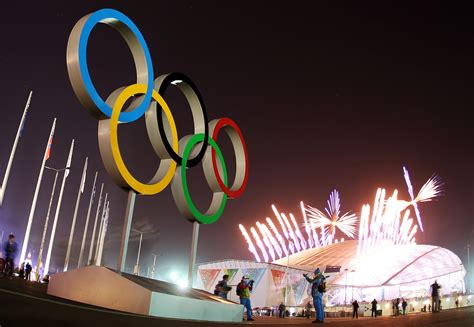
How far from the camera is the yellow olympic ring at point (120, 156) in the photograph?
41.2 feet

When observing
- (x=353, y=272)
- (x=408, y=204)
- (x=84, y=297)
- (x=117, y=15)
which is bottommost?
(x=84, y=297)

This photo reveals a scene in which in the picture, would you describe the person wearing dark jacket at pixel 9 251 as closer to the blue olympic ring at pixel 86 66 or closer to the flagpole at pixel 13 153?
the blue olympic ring at pixel 86 66

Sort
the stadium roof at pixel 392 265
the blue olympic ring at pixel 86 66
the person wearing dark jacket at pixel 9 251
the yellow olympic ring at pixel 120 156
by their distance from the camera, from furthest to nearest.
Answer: the stadium roof at pixel 392 265 → the person wearing dark jacket at pixel 9 251 → the yellow olympic ring at pixel 120 156 → the blue olympic ring at pixel 86 66

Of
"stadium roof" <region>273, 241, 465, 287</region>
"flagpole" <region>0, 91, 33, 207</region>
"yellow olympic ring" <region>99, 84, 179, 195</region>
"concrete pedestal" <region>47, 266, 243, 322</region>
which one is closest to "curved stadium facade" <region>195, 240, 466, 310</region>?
"stadium roof" <region>273, 241, 465, 287</region>

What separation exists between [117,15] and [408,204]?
2001 inches

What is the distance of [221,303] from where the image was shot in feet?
40.6

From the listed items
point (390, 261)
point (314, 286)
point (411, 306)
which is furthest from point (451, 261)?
point (314, 286)

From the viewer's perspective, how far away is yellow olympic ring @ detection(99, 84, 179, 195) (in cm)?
1256

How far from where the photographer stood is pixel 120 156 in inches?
511

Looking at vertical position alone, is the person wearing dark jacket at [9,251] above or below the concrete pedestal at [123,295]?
above

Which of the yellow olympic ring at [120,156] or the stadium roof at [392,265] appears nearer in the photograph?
the yellow olympic ring at [120,156]

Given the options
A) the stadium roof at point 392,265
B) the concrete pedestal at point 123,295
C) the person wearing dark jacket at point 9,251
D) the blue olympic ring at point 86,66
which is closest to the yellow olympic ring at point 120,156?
the blue olympic ring at point 86,66

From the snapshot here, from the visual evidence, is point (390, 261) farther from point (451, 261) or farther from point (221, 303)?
point (221, 303)

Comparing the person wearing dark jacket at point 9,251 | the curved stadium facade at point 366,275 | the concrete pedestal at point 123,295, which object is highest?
the curved stadium facade at point 366,275
